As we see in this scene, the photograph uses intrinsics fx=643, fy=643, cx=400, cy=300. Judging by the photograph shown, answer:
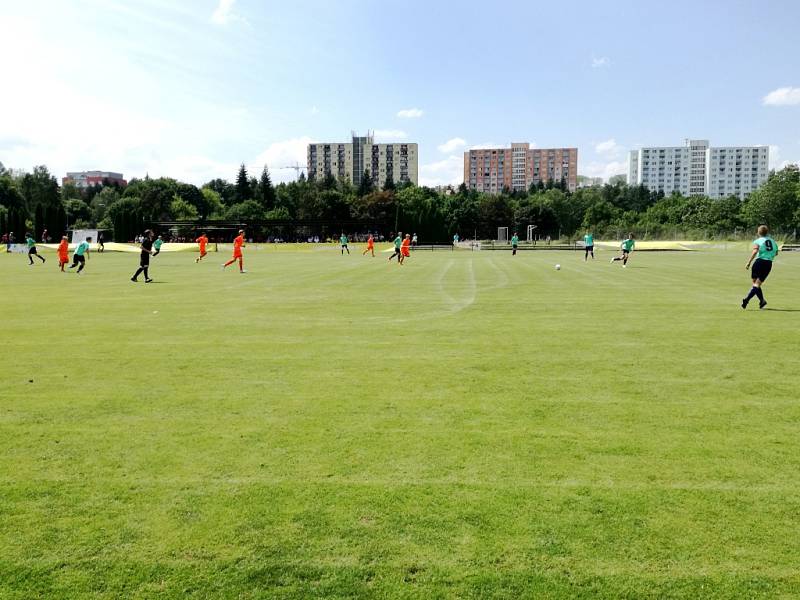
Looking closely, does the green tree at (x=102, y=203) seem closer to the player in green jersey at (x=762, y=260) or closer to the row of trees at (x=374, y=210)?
the row of trees at (x=374, y=210)

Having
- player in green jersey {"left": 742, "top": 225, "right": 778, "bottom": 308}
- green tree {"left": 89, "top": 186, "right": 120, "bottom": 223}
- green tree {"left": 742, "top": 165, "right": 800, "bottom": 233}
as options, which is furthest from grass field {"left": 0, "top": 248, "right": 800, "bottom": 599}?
green tree {"left": 89, "top": 186, "right": 120, "bottom": 223}

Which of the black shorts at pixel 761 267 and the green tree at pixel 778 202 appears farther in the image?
the green tree at pixel 778 202

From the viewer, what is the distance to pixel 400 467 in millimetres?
4871

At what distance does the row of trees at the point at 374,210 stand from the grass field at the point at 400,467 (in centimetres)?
8363

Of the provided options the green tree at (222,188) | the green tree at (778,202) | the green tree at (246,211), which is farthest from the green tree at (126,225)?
the green tree at (778,202)

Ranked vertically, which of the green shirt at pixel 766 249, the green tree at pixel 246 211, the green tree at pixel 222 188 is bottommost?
the green shirt at pixel 766 249

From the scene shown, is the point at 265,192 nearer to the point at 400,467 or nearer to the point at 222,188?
the point at 222,188

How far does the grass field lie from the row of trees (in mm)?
83635

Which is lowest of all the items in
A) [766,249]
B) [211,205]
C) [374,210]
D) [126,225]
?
[766,249]

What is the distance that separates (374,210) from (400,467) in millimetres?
118514

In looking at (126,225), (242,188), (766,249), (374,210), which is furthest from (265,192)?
(766,249)

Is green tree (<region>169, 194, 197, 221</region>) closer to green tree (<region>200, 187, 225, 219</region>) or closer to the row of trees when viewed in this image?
the row of trees

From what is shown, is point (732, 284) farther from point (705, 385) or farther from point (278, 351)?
point (278, 351)

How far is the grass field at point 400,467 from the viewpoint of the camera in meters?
3.43
